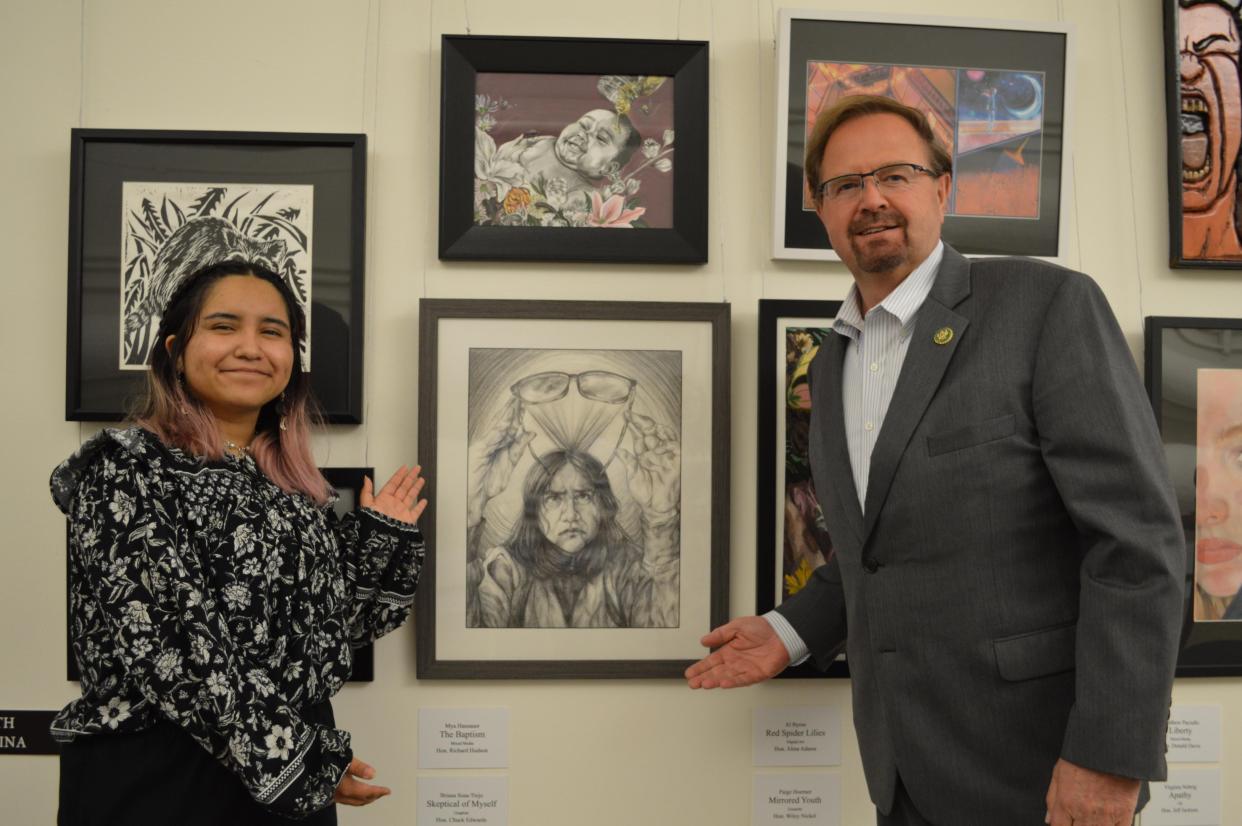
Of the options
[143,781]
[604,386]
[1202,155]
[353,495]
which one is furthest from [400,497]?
[1202,155]

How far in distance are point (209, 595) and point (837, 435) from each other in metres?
0.90

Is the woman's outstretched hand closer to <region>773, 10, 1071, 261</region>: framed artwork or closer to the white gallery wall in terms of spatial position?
the white gallery wall

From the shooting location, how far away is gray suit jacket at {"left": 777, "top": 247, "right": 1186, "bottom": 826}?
105cm

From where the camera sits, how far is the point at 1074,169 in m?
1.75

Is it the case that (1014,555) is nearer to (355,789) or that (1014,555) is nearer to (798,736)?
(798,736)

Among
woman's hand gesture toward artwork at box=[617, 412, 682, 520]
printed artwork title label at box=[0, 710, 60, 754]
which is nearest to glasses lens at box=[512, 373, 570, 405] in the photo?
woman's hand gesture toward artwork at box=[617, 412, 682, 520]

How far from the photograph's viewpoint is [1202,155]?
1.73 metres

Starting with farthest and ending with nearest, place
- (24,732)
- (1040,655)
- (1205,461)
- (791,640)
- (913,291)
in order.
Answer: (1205,461) → (24,732) → (791,640) → (913,291) → (1040,655)

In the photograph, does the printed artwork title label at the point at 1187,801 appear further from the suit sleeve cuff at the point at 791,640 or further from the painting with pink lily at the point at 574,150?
the painting with pink lily at the point at 574,150

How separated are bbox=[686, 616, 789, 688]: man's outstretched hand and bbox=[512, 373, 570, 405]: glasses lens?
0.51 m

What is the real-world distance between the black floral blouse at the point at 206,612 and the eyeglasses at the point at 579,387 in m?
0.47

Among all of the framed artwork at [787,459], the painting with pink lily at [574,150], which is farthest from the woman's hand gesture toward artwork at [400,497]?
the framed artwork at [787,459]

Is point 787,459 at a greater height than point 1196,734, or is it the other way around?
point 787,459

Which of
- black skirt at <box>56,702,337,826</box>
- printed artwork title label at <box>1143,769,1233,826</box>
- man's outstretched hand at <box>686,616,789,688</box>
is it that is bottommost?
printed artwork title label at <box>1143,769,1233,826</box>
